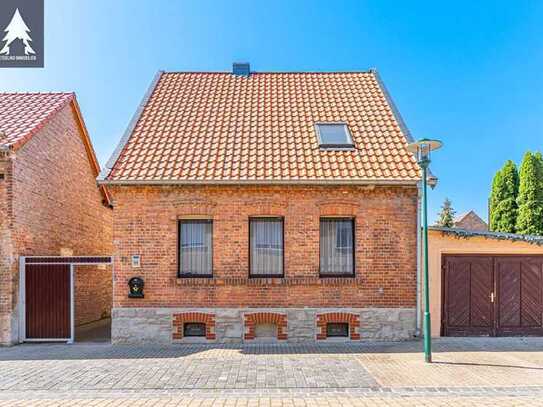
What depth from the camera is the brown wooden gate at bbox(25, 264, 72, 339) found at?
31.8 feet

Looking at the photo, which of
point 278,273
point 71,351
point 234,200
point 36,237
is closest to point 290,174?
point 234,200

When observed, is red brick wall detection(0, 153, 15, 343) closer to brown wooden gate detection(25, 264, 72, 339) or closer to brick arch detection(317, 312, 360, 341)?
brown wooden gate detection(25, 264, 72, 339)

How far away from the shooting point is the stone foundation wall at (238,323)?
9.24 m

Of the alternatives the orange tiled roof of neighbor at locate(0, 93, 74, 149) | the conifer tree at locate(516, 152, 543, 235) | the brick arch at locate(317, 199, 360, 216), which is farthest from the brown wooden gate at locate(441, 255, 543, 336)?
the conifer tree at locate(516, 152, 543, 235)

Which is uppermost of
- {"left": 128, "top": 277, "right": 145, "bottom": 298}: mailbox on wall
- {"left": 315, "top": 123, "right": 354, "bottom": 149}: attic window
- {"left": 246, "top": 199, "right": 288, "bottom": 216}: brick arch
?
{"left": 315, "top": 123, "right": 354, "bottom": 149}: attic window

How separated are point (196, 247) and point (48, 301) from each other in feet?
13.6

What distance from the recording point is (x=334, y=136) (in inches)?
417

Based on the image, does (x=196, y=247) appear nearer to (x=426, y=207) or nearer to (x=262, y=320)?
(x=262, y=320)

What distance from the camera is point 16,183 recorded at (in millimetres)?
9586

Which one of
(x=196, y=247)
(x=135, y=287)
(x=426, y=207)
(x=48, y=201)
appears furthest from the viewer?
(x=48, y=201)

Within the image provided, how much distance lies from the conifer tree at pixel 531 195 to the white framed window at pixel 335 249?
707 inches

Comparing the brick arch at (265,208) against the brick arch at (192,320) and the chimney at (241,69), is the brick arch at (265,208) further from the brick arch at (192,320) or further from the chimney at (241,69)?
the chimney at (241,69)

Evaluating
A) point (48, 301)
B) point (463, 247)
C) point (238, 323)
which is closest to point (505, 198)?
point (463, 247)

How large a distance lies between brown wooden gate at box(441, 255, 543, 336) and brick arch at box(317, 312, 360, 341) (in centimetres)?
239
